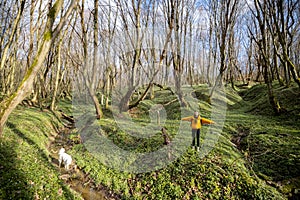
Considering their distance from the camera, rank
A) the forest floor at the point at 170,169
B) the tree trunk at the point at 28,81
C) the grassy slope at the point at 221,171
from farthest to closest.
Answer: the grassy slope at the point at 221,171 < the forest floor at the point at 170,169 < the tree trunk at the point at 28,81

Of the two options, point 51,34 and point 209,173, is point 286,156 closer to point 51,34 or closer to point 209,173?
point 209,173

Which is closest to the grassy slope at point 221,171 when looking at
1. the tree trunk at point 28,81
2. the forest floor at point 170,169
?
the forest floor at point 170,169

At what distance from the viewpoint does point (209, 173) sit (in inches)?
309

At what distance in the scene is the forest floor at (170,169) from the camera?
271 inches

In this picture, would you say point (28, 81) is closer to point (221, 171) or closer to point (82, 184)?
point (82, 184)

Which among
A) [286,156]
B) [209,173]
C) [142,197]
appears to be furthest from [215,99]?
[142,197]

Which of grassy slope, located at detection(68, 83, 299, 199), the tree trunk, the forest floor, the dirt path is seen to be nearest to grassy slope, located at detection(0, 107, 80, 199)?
the forest floor

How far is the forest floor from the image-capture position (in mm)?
6887

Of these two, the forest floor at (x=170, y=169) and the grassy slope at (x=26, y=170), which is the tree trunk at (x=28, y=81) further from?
the forest floor at (x=170, y=169)

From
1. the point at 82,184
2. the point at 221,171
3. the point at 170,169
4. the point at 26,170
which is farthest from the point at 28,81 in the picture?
the point at 221,171

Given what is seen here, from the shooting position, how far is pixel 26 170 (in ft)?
23.2

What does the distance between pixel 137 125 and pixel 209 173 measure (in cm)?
737

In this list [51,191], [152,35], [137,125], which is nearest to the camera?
[51,191]

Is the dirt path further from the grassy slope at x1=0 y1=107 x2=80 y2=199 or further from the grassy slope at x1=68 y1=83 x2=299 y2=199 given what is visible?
the grassy slope at x1=0 y1=107 x2=80 y2=199
